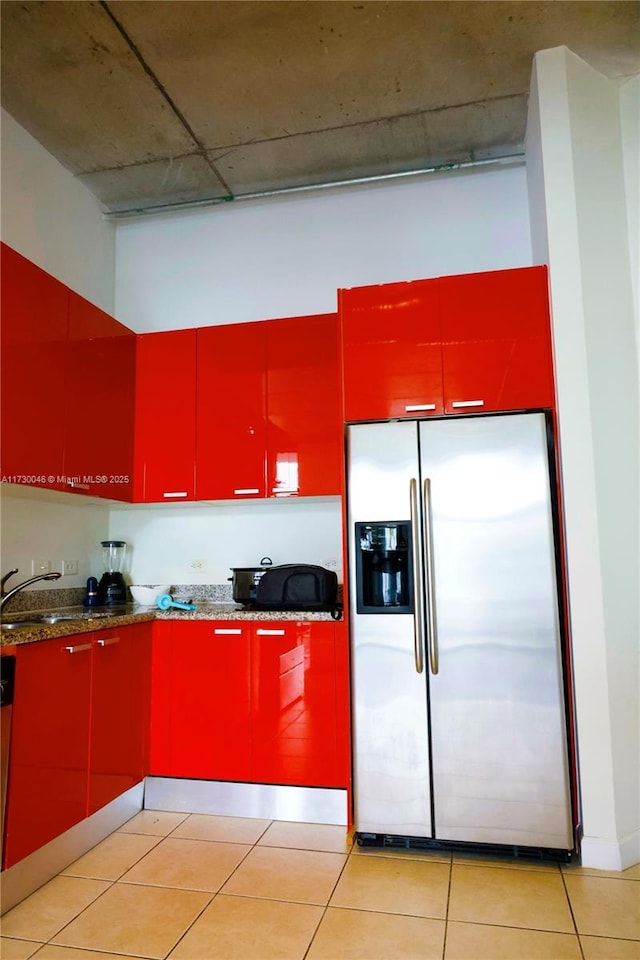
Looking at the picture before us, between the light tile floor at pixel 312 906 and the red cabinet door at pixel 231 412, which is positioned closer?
the light tile floor at pixel 312 906

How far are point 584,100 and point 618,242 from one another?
0.66 metres

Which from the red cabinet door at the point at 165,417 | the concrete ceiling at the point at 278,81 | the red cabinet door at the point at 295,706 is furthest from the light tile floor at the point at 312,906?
the concrete ceiling at the point at 278,81

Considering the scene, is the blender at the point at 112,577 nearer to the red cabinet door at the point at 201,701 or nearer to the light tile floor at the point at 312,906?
the red cabinet door at the point at 201,701

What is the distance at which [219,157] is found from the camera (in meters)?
3.41

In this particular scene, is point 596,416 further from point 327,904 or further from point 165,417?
point 165,417

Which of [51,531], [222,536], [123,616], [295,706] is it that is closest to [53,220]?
[51,531]

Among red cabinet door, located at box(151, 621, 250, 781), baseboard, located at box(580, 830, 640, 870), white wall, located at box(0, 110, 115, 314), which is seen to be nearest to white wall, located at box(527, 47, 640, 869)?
baseboard, located at box(580, 830, 640, 870)

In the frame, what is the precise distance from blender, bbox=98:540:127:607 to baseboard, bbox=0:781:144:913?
38.6 inches

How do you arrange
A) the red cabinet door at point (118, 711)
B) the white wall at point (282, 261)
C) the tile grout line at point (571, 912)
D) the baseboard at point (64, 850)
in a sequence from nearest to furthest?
1. the tile grout line at point (571, 912)
2. the baseboard at point (64, 850)
3. the red cabinet door at point (118, 711)
4. the white wall at point (282, 261)

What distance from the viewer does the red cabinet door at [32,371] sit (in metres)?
2.53

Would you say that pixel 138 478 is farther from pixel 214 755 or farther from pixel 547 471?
pixel 547 471

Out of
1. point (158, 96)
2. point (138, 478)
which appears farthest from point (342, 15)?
point (138, 478)

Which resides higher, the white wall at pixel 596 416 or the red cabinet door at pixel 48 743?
the white wall at pixel 596 416

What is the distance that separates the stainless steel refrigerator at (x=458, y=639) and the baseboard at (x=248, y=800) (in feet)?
0.87
